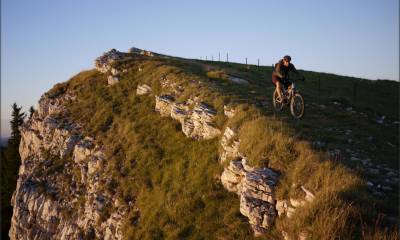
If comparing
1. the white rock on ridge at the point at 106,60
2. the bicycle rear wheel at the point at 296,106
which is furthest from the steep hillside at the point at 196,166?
the white rock on ridge at the point at 106,60

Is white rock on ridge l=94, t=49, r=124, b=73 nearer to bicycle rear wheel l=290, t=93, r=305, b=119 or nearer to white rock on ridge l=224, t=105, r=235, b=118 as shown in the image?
white rock on ridge l=224, t=105, r=235, b=118

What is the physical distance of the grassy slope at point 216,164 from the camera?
7.54 meters

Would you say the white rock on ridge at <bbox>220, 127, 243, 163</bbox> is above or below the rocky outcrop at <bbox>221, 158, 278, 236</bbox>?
above

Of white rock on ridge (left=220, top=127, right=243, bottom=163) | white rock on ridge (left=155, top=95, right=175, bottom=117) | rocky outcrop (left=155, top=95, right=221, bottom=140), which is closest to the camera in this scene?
white rock on ridge (left=220, top=127, right=243, bottom=163)

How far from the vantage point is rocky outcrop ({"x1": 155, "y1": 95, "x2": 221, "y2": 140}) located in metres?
16.1

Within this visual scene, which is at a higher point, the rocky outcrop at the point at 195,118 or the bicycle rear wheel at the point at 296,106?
the bicycle rear wheel at the point at 296,106

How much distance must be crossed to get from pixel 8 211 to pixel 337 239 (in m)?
46.8

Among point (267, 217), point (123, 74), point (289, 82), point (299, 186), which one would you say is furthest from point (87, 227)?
point (123, 74)

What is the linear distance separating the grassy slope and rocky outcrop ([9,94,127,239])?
1.13 meters

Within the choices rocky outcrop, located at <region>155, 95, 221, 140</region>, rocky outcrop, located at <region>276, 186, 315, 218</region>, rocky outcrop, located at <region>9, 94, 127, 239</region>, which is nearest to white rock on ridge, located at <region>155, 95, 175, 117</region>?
rocky outcrop, located at <region>155, 95, 221, 140</region>

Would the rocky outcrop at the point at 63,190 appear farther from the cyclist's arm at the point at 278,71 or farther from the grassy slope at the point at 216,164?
the cyclist's arm at the point at 278,71

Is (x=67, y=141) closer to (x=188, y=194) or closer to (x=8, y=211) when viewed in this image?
(x=188, y=194)

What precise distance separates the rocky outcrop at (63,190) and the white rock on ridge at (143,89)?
6145 millimetres

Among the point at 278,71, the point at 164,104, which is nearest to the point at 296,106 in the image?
the point at 278,71
